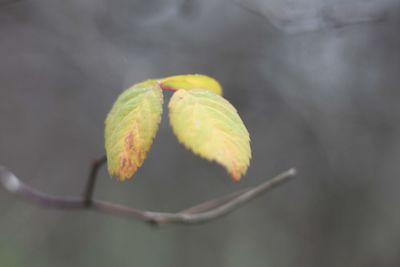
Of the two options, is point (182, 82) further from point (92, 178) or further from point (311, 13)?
point (311, 13)

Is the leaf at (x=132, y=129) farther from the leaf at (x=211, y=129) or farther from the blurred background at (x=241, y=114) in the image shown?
the blurred background at (x=241, y=114)

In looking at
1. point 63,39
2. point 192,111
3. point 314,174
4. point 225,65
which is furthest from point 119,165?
point 314,174

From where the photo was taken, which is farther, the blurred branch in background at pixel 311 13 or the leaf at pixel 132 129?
the blurred branch in background at pixel 311 13

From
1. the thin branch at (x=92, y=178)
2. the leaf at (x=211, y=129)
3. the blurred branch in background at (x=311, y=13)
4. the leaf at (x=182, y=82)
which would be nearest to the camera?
the leaf at (x=211, y=129)

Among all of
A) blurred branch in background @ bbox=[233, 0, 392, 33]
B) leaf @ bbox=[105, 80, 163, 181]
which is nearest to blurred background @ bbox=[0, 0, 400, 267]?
blurred branch in background @ bbox=[233, 0, 392, 33]

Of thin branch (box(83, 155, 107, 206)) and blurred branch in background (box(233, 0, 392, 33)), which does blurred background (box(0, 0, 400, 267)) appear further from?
thin branch (box(83, 155, 107, 206))

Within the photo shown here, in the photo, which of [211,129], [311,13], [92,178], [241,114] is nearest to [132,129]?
[211,129]

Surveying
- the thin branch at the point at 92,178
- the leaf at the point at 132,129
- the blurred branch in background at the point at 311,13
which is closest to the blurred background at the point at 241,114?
the blurred branch in background at the point at 311,13
